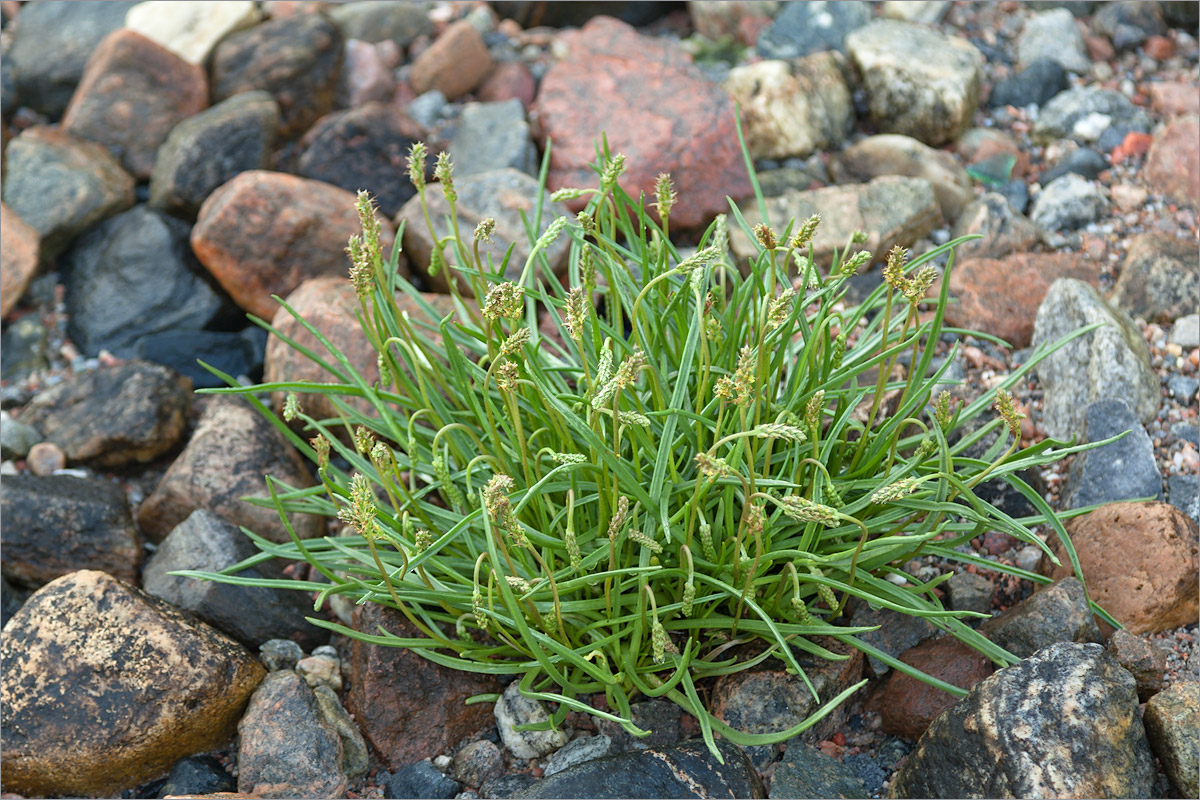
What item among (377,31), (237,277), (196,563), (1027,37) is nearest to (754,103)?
(1027,37)

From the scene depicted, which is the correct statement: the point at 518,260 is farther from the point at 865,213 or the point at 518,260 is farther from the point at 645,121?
the point at 865,213

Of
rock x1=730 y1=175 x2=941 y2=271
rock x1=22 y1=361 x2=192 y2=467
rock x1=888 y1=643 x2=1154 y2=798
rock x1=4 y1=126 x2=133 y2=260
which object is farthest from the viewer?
rock x1=4 y1=126 x2=133 y2=260

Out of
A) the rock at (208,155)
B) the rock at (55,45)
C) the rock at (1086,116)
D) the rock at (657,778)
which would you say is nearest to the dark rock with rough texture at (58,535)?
the rock at (208,155)

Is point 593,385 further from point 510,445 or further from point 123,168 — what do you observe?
point 123,168

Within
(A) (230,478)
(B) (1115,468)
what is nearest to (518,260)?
(A) (230,478)

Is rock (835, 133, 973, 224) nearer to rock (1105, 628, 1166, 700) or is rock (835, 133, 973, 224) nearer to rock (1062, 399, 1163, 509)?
rock (1062, 399, 1163, 509)

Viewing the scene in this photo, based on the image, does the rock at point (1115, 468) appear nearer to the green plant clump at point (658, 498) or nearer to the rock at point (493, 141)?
the green plant clump at point (658, 498)

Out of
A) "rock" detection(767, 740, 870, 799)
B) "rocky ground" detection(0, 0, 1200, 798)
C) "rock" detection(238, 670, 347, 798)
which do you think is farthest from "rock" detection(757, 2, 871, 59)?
"rock" detection(238, 670, 347, 798)
